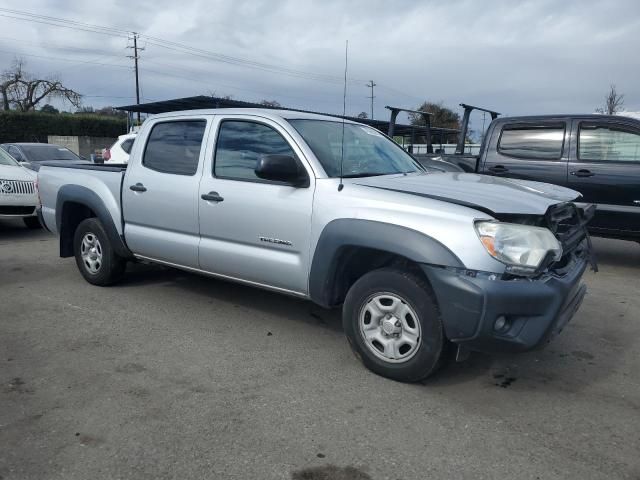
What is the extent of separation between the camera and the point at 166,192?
4.84 m

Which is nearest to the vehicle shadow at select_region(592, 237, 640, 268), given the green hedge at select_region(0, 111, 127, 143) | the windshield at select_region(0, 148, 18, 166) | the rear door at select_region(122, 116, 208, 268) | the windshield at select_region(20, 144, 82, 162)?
the rear door at select_region(122, 116, 208, 268)

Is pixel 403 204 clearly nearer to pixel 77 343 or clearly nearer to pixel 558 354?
pixel 558 354

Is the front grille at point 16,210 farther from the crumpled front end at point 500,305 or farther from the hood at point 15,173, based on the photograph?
the crumpled front end at point 500,305

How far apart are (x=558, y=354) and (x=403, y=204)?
1.80 m

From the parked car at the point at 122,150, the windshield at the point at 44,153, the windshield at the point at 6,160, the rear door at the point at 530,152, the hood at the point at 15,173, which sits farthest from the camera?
the parked car at the point at 122,150

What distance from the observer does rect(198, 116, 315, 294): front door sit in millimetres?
4012

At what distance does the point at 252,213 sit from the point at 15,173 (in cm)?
654

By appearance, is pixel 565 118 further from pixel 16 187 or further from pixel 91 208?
pixel 16 187

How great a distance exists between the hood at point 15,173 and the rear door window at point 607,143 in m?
8.18

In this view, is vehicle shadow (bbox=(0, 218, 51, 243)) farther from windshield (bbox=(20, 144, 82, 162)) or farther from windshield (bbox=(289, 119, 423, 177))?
windshield (bbox=(289, 119, 423, 177))

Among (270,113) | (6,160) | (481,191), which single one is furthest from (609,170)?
(6,160)

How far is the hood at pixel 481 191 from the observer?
336cm

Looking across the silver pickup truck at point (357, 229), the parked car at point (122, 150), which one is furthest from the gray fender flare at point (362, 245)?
the parked car at point (122, 150)

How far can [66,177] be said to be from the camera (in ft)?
19.3
